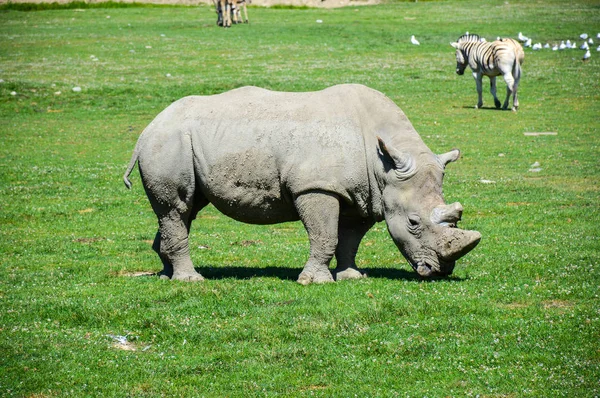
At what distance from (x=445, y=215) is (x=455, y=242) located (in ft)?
1.27

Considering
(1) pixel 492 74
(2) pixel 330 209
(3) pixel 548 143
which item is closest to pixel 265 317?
(2) pixel 330 209

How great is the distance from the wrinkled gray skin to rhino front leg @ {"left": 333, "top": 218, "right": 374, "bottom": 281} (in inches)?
0.7

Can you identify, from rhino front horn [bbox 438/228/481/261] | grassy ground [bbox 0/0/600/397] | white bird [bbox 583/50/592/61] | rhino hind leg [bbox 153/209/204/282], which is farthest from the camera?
white bird [bbox 583/50/592/61]

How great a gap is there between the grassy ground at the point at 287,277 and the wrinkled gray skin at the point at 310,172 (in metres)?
0.64

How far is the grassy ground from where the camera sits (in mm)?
8898

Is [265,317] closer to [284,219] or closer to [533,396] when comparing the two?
[284,219]

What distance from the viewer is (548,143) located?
25500 millimetres

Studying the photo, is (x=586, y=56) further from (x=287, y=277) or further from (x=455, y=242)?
(x=455, y=242)

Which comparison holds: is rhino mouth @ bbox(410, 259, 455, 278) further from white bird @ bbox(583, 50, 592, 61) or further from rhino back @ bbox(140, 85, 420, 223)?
white bird @ bbox(583, 50, 592, 61)

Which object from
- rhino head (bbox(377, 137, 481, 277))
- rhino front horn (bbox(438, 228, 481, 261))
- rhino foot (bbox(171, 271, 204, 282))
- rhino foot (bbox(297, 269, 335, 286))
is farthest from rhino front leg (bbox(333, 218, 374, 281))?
rhino foot (bbox(171, 271, 204, 282))

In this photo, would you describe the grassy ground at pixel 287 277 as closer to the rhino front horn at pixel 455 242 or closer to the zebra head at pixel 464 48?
the rhino front horn at pixel 455 242

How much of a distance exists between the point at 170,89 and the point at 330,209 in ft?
81.0

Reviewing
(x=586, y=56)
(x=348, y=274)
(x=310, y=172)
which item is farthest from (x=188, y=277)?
(x=586, y=56)

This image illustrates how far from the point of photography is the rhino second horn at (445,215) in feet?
37.8
